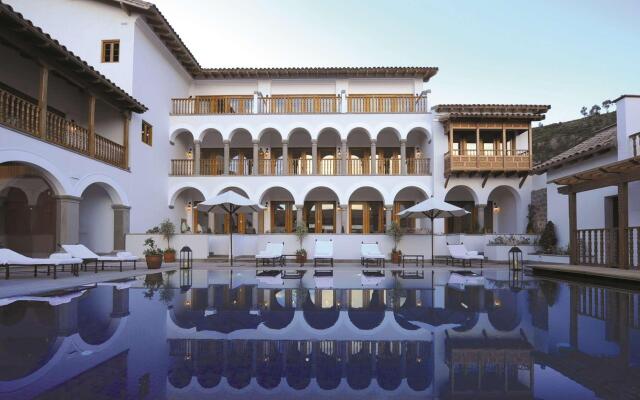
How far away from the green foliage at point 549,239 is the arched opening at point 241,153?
46.2 ft

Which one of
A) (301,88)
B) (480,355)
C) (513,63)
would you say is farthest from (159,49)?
(513,63)

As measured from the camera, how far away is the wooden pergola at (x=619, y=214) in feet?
32.6

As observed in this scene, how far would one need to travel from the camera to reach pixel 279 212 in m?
21.4

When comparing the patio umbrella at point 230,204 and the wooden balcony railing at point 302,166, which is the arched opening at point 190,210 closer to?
the wooden balcony railing at point 302,166

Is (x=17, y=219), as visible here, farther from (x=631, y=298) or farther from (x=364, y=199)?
(x=631, y=298)

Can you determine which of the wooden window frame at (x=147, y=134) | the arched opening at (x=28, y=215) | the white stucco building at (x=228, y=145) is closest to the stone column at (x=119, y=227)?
the white stucco building at (x=228, y=145)

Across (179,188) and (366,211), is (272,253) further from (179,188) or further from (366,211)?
(366,211)

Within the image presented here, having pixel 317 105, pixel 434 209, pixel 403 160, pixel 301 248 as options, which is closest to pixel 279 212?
pixel 301 248

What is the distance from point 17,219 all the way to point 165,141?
6.92m

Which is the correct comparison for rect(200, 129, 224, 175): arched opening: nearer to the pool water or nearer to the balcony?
the balcony

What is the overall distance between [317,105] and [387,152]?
15.2 feet

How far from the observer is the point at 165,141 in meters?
19.3

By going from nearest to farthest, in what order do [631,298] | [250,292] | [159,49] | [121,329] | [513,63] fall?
[121,329], [631,298], [250,292], [159,49], [513,63]

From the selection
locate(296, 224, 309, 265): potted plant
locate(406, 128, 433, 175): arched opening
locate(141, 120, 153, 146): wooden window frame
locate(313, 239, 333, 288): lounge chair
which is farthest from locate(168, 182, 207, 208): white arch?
locate(406, 128, 433, 175): arched opening
